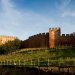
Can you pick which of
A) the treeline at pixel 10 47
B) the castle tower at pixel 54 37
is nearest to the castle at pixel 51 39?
the castle tower at pixel 54 37

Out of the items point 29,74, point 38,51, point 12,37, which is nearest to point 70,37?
point 38,51

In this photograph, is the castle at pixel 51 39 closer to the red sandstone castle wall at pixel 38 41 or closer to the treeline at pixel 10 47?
the red sandstone castle wall at pixel 38 41

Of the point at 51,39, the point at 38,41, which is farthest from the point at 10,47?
the point at 51,39

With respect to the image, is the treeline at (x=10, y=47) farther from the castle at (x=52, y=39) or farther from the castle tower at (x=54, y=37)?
the castle tower at (x=54, y=37)

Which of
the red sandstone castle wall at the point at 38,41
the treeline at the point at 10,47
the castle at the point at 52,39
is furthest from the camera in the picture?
the treeline at the point at 10,47

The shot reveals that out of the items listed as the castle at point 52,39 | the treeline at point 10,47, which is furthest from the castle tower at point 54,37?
the treeline at point 10,47

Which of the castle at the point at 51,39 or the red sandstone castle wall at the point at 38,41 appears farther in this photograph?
the red sandstone castle wall at the point at 38,41

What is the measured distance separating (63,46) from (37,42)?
9.35 meters

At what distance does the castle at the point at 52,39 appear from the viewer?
86.4 m

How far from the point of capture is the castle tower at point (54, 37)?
87856 mm

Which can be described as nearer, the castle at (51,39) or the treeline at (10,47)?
the castle at (51,39)

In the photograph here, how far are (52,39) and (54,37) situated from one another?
841 mm

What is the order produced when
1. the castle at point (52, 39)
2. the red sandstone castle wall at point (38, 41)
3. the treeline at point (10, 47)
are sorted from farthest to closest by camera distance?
the treeline at point (10, 47) < the red sandstone castle wall at point (38, 41) < the castle at point (52, 39)

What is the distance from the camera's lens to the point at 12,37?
114562mm
